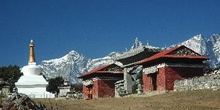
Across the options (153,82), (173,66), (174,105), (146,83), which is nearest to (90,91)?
(146,83)

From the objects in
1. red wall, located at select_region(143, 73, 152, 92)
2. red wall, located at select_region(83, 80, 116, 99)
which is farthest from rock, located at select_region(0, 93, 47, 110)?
red wall, located at select_region(83, 80, 116, 99)

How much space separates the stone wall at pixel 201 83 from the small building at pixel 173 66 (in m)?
1.86

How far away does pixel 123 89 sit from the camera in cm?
5800

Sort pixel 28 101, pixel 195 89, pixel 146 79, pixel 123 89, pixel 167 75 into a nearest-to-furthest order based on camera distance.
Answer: pixel 28 101, pixel 195 89, pixel 167 75, pixel 146 79, pixel 123 89

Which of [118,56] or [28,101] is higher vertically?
[118,56]

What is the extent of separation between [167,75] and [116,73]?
51.7 feet

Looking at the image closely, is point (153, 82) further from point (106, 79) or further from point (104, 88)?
point (104, 88)

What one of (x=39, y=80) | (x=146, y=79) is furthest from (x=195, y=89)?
(x=39, y=80)

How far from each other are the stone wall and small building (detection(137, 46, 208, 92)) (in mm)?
1857

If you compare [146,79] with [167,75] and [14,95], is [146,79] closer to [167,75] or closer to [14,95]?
[167,75]

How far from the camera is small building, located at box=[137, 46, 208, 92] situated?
4750 cm

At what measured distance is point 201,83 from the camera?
135 feet

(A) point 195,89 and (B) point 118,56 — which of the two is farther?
(B) point 118,56

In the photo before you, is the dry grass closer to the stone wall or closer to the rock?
the stone wall
